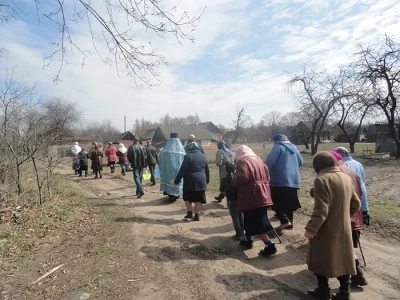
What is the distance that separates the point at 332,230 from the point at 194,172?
3.40m

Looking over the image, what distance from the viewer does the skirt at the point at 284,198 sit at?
514 centimetres

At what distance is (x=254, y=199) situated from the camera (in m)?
4.27

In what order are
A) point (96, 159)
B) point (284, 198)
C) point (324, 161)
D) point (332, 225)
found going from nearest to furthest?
point (332, 225), point (324, 161), point (284, 198), point (96, 159)

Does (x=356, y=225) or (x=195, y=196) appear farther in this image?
(x=195, y=196)

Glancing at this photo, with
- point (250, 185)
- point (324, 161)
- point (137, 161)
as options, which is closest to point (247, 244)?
point (250, 185)

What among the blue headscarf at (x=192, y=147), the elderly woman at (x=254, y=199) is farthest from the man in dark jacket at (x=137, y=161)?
the elderly woman at (x=254, y=199)

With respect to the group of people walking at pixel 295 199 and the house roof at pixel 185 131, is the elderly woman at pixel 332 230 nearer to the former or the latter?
the group of people walking at pixel 295 199

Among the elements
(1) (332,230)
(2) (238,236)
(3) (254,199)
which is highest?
(3) (254,199)

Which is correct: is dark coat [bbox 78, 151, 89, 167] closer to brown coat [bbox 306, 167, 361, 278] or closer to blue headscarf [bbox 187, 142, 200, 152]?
blue headscarf [bbox 187, 142, 200, 152]

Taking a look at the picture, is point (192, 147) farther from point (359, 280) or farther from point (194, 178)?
point (359, 280)

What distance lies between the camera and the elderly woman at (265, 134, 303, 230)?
5.12 m

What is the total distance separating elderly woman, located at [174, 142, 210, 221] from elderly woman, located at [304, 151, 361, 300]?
3121 millimetres

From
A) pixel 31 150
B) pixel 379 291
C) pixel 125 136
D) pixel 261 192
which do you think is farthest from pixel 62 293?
pixel 125 136

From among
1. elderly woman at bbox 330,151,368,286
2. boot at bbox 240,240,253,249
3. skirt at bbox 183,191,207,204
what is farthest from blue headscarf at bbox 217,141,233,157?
elderly woman at bbox 330,151,368,286
